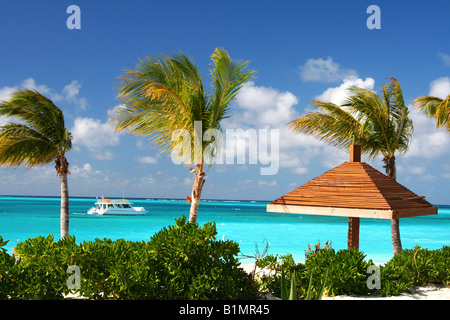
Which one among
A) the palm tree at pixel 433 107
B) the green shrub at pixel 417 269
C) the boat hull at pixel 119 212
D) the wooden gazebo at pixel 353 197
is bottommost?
the boat hull at pixel 119 212

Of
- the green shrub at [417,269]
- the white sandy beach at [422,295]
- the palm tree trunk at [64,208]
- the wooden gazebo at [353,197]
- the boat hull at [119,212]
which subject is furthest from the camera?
the boat hull at [119,212]

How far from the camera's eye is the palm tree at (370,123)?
1248cm

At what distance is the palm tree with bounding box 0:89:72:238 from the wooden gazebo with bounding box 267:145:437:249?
24.4 ft

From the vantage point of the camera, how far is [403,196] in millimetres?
7980

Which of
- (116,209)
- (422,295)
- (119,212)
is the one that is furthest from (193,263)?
(119,212)

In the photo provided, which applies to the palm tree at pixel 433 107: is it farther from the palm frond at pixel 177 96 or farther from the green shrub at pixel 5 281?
the green shrub at pixel 5 281

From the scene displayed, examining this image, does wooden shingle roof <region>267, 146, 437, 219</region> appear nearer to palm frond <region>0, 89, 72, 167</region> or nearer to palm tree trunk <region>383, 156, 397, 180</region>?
palm tree trunk <region>383, 156, 397, 180</region>

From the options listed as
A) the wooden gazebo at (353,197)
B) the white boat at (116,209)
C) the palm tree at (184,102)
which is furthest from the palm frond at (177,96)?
the white boat at (116,209)

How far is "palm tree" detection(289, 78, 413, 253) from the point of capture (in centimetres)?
1248

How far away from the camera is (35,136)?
12383 mm

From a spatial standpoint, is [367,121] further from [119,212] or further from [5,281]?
[119,212]

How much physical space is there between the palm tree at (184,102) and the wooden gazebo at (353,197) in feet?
9.50

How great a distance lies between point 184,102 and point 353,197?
184 inches
